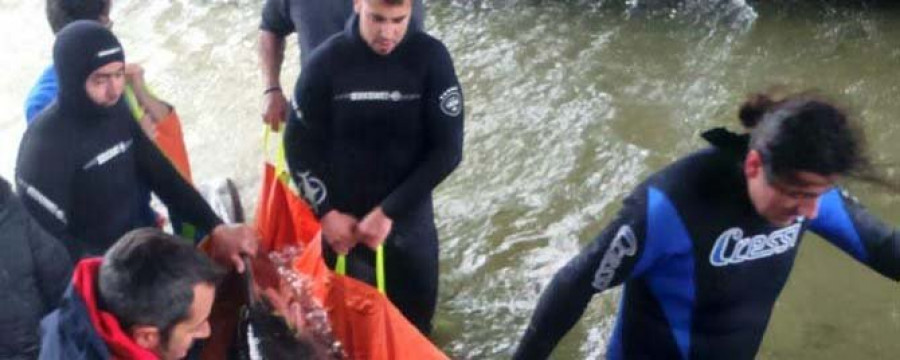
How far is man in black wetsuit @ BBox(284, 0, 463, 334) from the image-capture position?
3.37m

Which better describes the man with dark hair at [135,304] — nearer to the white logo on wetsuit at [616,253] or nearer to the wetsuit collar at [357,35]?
the white logo on wetsuit at [616,253]

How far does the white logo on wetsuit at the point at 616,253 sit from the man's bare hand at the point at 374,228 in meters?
0.94

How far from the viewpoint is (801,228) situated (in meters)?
2.68

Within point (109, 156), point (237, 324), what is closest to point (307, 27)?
point (109, 156)

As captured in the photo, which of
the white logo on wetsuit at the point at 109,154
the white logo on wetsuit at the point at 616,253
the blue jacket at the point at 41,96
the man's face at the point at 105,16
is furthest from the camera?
the man's face at the point at 105,16

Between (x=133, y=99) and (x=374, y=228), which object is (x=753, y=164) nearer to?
(x=374, y=228)

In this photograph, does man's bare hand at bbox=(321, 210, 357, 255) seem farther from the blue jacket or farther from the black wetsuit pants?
the blue jacket

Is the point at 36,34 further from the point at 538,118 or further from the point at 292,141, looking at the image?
the point at 292,141

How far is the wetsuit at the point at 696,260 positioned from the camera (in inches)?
101

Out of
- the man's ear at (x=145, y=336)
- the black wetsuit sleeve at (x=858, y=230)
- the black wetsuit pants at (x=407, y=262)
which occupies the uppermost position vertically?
the man's ear at (x=145, y=336)

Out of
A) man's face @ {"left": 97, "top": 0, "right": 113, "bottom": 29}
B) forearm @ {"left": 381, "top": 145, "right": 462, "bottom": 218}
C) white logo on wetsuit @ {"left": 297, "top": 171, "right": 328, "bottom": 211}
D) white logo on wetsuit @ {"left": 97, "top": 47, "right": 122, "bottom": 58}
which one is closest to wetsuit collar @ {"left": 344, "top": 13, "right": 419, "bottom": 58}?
forearm @ {"left": 381, "top": 145, "right": 462, "bottom": 218}

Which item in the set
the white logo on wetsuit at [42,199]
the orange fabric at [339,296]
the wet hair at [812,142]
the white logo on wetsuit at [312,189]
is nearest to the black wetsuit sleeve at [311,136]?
the white logo on wetsuit at [312,189]

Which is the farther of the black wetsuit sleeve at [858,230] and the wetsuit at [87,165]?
the wetsuit at [87,165]

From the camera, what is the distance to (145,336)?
2307 millimetres
